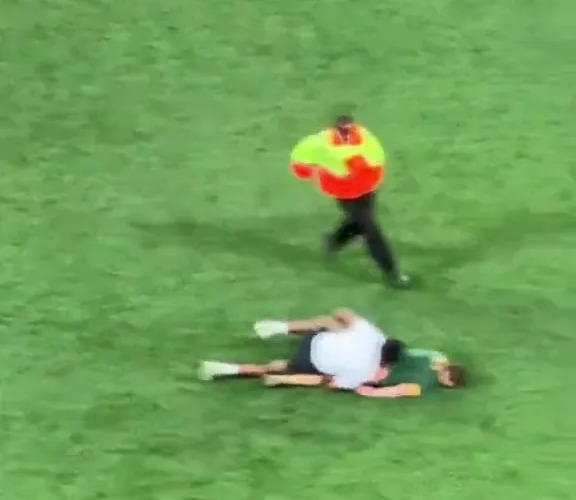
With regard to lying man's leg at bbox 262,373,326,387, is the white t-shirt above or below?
above

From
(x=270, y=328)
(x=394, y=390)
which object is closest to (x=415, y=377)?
(x=394, y=390)

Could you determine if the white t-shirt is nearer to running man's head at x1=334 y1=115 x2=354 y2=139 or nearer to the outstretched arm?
the outstretched arm

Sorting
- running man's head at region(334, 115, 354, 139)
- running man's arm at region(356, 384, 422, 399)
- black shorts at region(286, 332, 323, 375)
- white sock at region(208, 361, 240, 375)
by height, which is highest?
running man's head at region(334, 115, 354, 139)

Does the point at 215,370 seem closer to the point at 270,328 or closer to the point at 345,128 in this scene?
the point at 270,328

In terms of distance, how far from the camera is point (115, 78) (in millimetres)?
1399

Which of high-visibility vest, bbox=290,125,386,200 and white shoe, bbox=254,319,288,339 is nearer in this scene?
high-visibility vest, bbox=290,125,386,200

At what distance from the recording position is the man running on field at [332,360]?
107 centimetres

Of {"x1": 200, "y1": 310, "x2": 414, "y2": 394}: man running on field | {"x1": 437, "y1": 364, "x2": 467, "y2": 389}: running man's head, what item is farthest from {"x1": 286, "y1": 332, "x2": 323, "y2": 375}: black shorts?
{"x1": 437, "y1": 364, "x2": 467, "y2": 389}: running man's head

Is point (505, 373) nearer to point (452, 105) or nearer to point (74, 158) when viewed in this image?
point (452, 105)

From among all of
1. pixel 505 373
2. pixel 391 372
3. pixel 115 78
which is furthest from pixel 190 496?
pixel 115 78

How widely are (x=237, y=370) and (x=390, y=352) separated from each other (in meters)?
0.15

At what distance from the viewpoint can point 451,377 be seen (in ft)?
3.59

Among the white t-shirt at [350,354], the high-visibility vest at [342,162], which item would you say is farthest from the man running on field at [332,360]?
the high-visibility vest at [342,162]

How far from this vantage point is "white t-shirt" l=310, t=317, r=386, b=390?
42.1 inches
